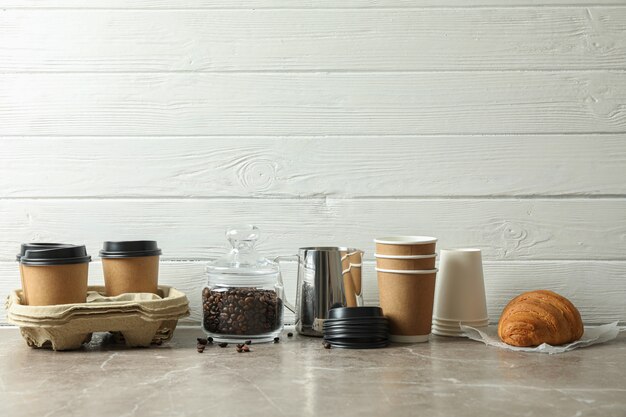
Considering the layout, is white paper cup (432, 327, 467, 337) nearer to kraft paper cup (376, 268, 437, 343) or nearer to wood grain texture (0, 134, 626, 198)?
kraft paper cup (376, 268, 437, 343)

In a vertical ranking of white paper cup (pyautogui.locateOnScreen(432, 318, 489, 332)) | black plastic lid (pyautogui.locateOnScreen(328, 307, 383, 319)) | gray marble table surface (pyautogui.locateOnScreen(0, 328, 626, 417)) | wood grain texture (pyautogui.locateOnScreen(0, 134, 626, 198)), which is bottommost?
gray marble table surface (pyautogui.locateOnScreen(0, 328, 626, 417))

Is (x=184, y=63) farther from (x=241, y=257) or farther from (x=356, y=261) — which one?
(x=356, y=261)

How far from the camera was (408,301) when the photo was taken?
1.39 m

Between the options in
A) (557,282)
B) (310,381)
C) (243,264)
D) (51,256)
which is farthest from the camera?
(557,282)

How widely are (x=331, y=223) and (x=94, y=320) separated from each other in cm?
54

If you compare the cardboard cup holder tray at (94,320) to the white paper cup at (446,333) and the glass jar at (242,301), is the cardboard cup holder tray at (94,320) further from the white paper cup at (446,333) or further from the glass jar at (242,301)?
the white paper cup at (446,333)

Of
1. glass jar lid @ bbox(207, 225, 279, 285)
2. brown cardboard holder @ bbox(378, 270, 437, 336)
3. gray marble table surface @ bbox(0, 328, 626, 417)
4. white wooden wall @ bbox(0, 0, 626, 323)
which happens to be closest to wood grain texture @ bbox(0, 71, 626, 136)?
white wooden wall @ bbox(0, 0, 626, 323)

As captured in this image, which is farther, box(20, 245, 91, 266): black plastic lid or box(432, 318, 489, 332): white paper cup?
box(432, 318, 489, 332): white paper cup

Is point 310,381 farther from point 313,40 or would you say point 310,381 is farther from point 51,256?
point 313,40

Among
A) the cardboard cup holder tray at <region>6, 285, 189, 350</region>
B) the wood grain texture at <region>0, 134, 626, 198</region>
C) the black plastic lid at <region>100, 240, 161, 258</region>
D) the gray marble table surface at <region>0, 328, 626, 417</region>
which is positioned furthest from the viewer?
the wood grain texture at <region>0, 134, 626, 198</region>

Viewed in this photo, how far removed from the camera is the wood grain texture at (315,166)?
1.60m

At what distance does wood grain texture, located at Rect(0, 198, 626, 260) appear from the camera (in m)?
1.60

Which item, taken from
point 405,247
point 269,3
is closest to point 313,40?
point 269,3

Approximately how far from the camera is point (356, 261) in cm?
147
